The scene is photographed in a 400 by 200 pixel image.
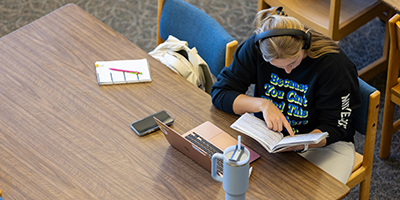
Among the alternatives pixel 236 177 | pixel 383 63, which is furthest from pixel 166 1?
pixel 383 63

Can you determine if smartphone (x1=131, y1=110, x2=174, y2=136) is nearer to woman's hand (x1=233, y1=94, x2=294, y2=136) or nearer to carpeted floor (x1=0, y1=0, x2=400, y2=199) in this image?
woman's hand (x1=233, y1=94, x2=294, y2=136)

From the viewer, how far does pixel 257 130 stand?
1634 millimetres

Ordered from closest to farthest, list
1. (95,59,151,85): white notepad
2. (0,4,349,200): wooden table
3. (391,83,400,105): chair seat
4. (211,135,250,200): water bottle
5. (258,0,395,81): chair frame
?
(211,135,250,200): water bottle < (0,4,349,200): wooden table < (95,59,151,85): white notepad < (391,83,400,105): chair seat < (258,0,395,81): chair frame

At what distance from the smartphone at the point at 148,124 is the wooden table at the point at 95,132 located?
0.08ft

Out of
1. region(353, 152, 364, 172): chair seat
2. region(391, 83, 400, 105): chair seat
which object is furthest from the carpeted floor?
region(353, 152, 364, 172): chair seat

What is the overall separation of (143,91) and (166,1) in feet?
1.82

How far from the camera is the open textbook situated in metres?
1.53

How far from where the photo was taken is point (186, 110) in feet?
5.89

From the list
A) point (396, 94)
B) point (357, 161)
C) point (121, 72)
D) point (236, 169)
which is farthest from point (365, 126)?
point (121, 72)

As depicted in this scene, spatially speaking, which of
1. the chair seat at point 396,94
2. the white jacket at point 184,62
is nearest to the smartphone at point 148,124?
the white jacket at point 184,62

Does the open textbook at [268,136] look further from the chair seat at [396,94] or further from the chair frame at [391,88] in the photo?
the chair seat at [396,94]

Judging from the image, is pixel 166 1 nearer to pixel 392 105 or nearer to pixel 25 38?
pixel 25 38

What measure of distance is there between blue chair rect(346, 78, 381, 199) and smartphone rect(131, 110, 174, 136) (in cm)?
73

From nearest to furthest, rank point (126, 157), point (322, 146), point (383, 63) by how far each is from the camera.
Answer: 1. point (126, 157)
2. point (322, 146)
3. point (383, 63)
